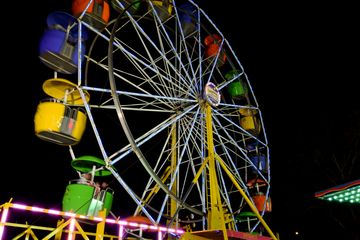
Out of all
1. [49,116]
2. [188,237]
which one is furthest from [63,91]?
[188,237]

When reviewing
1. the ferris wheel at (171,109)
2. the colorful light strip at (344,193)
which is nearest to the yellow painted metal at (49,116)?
the ferris wheel at (171,109)

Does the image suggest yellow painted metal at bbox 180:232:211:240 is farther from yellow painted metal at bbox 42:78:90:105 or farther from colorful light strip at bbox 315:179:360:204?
yellow painted metal at bbox 42:78:90:105

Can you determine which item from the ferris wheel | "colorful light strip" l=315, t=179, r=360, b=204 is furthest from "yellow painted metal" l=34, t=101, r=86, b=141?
"colorful light strip" l=315, t=179, r=360, b=204

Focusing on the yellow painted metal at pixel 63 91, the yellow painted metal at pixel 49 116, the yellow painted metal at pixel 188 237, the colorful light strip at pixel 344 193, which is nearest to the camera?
the yellow painted metal at pixel 188 237

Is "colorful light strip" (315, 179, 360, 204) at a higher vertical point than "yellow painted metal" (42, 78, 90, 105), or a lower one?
lower

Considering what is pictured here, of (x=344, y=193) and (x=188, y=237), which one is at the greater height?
(x=344, y=193)

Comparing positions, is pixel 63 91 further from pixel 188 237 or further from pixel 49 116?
pixel 188 237

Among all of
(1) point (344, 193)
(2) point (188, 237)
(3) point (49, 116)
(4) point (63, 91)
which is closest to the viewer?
(2) point (188, 237)

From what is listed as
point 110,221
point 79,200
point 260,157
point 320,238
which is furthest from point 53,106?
point 320,238

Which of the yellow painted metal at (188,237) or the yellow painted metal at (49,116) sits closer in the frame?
the yellow painted metal at (188,237)

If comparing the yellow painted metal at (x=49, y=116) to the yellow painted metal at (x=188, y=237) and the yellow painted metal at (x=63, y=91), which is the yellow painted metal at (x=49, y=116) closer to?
the yellow painted metal at (x=63, y=91)

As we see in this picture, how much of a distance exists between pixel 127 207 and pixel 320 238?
1358cm

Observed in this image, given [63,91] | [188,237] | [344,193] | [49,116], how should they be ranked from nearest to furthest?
1. [188,237]
2. [49,116]
3. [344,193]
4. [63,91]

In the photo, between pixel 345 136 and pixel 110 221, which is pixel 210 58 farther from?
pixel 345 136
